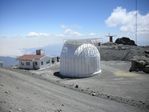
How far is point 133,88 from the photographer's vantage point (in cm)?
2839

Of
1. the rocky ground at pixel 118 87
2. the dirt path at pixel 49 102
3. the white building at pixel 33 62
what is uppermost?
the white building at pixel 33 62

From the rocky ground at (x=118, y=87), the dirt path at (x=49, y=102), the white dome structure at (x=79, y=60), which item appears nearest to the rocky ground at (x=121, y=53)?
the rocky ground at (x=118, y=87)

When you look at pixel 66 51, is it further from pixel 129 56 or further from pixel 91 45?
pixel 129 56

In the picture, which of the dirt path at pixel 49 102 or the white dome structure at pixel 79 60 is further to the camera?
the white dome structure at pixel 79 60

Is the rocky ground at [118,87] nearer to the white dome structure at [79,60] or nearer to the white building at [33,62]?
the white dome structure at [79,60]

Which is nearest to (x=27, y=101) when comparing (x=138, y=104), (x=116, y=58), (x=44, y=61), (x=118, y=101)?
(x=118, y=101)

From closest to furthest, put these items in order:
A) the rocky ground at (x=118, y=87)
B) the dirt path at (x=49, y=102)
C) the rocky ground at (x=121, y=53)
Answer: the dirt path at (x=49, y=102), the rocky ground at (x=118, y=87), the rocky ground at (x=121, y=53)

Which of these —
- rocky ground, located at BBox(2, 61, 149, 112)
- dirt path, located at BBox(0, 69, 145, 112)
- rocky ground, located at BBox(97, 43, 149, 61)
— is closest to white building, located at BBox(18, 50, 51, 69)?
rocky ground, located at BBox(2, 61, 149, 112)

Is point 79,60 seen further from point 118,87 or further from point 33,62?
point 33,62

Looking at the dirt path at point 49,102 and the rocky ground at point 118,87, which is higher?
the dirt path at point 49,102

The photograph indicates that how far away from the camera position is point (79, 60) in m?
40.3

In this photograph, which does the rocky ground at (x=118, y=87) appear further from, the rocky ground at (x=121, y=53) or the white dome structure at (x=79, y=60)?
the rocky ground at (x=121, y=53)

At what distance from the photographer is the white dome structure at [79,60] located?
132 feet

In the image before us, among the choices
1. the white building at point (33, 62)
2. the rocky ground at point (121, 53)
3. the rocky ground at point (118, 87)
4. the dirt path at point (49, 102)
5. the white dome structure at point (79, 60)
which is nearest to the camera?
the dirt path at point (49, 102)
